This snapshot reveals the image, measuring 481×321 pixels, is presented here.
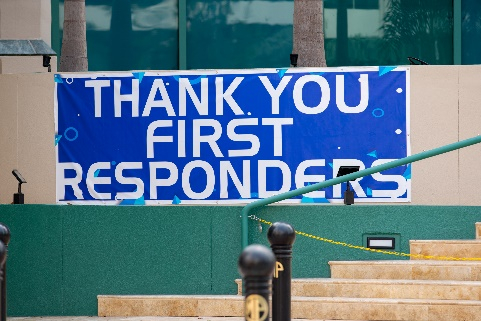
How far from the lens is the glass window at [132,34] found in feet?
55.8

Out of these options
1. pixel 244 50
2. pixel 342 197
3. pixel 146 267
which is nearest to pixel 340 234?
pixel 342 197

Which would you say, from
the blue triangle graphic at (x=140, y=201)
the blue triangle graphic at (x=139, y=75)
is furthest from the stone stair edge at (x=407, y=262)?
the blue triangle graphic at (x=139, y=75)

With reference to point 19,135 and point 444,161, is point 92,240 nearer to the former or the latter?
point 19,135

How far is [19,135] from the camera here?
11.7 metres

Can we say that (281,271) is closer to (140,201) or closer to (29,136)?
(140,201)

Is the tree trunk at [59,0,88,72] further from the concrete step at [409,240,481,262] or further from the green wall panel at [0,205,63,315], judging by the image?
the concrete step at [409,240,481,262]

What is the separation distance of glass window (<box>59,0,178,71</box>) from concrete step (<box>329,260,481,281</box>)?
7.30 metres

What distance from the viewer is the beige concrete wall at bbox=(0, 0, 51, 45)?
1505cm

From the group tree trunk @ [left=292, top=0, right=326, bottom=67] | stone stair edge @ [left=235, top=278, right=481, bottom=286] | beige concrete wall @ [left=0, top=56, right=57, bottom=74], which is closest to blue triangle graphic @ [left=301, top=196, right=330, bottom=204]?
stone stair edge @ [left=235, top=278, right=481, bottom=286]

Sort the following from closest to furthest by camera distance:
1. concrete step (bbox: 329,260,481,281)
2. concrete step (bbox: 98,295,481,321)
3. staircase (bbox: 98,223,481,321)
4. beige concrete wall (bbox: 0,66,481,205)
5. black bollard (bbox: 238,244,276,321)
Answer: black bollard (bbox: 238,244,276,321), concrete step (bbox: 98,295,481,321), staircase (bbox: 98,223,481,321), concrete step (bbox: 329,260,481,281), beige concrete wall (bbox: 0,66,481,205)

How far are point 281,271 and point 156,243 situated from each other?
3.75 m

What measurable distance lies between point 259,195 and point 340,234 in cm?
107

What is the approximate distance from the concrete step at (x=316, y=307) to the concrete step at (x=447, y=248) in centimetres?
101

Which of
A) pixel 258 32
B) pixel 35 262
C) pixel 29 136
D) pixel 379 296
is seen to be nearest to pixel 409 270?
pixel 379 296
